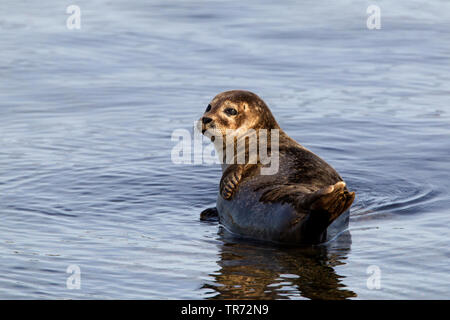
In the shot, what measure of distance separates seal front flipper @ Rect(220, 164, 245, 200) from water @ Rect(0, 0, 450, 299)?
32cm

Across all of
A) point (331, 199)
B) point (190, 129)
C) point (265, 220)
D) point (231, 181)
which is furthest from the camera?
point (190, 129)

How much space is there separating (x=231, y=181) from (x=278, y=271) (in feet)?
3.91

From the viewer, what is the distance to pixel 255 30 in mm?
14688

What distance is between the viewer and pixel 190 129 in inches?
414

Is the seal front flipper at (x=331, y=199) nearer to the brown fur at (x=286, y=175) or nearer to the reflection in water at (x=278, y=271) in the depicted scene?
the brown fur at (x=286, y=175)

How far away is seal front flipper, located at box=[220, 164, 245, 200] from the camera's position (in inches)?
275

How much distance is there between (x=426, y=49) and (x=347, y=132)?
407 centimetres

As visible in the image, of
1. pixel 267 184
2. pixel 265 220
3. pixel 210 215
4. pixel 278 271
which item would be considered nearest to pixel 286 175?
pixel 267 184

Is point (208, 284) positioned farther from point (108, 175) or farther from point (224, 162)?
point (108, 175)

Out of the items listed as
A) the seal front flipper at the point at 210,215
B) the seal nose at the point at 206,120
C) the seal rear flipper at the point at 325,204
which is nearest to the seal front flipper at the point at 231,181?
the seal front flipper at the point at 210,215

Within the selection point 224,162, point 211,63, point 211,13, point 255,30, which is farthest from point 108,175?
point 211,13

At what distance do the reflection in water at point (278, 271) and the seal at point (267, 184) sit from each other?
0.12 m

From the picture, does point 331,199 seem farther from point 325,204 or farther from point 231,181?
point 231,181

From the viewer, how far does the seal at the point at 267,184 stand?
6.13m
